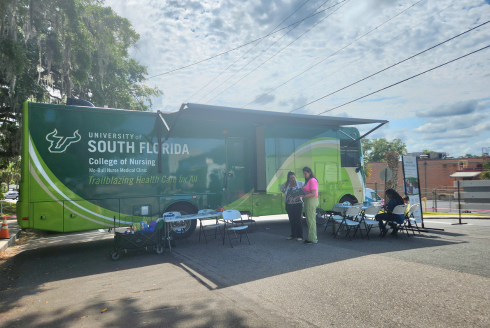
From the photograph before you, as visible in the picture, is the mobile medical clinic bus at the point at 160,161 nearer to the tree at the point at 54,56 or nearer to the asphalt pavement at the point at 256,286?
the asphalt pavement at the point at 256,286

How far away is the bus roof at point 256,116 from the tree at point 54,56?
5.64m

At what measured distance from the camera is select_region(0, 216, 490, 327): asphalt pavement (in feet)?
12.6

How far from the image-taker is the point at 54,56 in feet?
39.3

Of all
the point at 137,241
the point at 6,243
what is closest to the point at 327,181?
the point at 137,241

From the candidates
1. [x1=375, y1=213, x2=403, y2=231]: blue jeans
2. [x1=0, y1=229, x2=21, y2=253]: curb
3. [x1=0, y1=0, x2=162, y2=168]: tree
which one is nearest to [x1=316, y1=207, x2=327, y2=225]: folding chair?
[x1=375, y1=213, x2=403, y2=231]: blue jeans

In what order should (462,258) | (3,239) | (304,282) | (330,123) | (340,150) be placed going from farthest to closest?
(340,150), (330,123), (3,239), (462,258), (304,282)

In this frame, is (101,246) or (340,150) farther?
(340,150)

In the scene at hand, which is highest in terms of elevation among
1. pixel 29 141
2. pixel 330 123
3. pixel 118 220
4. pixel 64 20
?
pixel 64 20

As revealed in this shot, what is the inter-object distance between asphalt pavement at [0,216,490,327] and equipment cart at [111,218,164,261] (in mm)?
199

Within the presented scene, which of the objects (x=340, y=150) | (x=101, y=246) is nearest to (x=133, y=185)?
(x=101, y=246)

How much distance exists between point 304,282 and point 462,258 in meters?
3.40

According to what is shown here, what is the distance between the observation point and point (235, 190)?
959cm

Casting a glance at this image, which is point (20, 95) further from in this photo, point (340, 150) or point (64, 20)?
point (340, 150)

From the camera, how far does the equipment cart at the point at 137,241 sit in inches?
272
